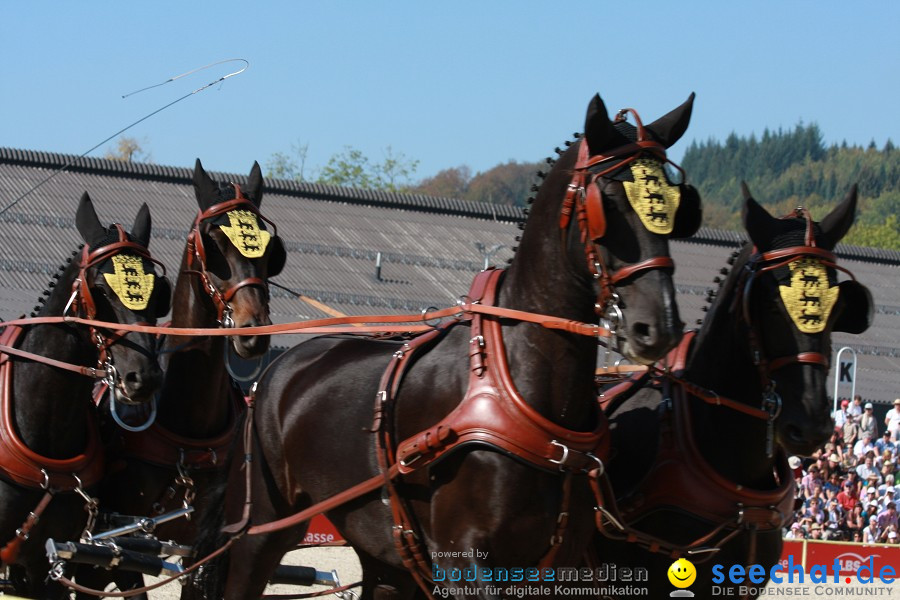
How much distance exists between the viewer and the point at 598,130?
4227mm

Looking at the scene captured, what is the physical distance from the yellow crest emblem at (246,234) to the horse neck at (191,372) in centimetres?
37

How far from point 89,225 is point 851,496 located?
38.9 feet

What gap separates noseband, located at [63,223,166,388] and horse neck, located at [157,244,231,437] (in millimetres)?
388

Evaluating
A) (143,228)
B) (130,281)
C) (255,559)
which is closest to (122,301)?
(130,281)

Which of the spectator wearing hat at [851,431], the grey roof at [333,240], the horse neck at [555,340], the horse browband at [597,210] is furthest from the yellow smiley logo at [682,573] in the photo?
the grey roof at [333,240]

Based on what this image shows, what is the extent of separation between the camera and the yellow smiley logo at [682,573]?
15.9 feet

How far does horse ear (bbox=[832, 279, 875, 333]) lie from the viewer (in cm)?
492

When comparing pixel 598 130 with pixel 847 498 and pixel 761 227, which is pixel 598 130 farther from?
pixel 847 498

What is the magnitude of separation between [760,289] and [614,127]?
1123mm

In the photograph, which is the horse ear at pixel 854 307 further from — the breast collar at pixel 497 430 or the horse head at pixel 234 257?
the horse head at pixel 234 257

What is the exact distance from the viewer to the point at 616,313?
13.5ft

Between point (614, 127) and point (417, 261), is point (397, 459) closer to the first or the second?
point (614, 127)

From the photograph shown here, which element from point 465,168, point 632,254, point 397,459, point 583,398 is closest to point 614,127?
point 632,254

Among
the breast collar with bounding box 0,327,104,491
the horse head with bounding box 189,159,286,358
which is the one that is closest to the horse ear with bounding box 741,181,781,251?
the horse head with bounding box 189,159,286,358
